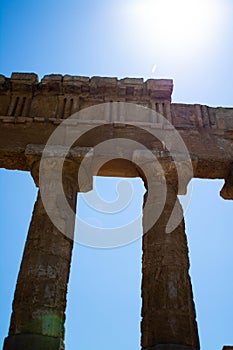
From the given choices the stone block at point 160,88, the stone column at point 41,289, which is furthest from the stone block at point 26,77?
the stone column at point 41,289

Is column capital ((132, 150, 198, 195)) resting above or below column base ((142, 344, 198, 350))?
above

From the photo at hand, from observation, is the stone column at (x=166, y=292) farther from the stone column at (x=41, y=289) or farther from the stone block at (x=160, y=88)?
the stone block at (x=160, y=88)

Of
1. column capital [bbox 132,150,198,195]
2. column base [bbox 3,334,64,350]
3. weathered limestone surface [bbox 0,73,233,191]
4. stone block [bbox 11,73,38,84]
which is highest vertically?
stone block [bbox 11,73,38,84]

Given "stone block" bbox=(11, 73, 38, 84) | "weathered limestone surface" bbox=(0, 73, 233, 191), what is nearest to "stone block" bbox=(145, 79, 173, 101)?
"weathered limestone surface" bbox=(0, 73, 233, 191)

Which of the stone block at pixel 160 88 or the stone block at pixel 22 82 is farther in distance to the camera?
the stone block at pixel 22 82

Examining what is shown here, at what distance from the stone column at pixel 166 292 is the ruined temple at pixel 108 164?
2cm

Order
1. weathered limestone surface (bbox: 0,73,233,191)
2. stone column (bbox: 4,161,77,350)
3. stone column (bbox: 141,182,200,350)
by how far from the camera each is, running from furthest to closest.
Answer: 1. weathered limestone surface (bbox: 0,73,233,191)
2. stone column (bbox: 141,182,200,350)
3. stone column (bbox: 4,161,77,350)

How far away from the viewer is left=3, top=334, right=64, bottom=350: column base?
7289 millimetres

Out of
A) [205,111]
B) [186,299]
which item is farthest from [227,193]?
[186,299]

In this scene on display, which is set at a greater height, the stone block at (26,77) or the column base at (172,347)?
the stone block at (26,77)

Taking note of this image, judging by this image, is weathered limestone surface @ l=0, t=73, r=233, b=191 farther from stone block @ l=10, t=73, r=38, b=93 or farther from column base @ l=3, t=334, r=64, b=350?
column base @ l=3, t=334, r=64, b=350

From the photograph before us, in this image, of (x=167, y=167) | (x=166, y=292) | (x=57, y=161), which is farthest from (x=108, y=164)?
(x=166, y=292)

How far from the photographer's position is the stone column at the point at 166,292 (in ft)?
25.2

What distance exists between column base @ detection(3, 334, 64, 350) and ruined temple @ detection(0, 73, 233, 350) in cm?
2
